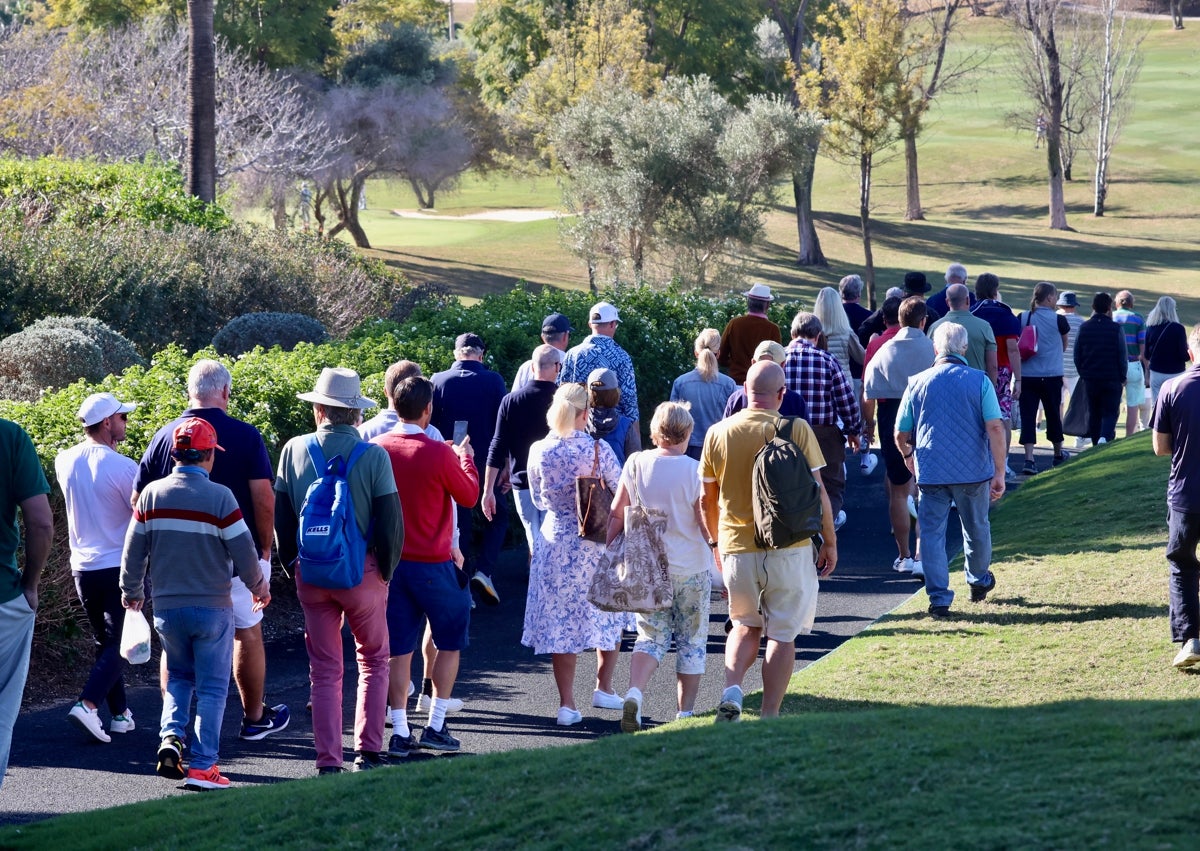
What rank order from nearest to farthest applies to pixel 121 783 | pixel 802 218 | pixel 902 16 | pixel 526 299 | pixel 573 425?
pixel 121 783 < pixel 573 425 < pixel 526 299 < pixel 902 16 < pixel 802 218

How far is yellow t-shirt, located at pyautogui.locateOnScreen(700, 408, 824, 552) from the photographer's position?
672 centimetres

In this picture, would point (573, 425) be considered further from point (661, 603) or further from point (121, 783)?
point (121, 783)

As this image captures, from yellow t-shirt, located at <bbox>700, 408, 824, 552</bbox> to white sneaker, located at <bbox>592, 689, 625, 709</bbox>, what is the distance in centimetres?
145

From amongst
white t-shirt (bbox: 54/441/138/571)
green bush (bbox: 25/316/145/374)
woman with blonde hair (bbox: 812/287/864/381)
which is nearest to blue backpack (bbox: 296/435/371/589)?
white t-shirt (bbox: 54/441/138/571)

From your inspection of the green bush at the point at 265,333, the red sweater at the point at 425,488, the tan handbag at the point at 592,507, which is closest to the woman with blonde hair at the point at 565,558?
the tan handbag at the point at 592,507

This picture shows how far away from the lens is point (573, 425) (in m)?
7.50

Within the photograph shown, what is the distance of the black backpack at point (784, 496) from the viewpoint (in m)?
6.47

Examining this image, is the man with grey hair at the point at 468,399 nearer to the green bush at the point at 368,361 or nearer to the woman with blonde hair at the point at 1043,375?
the green bush at the point at 368,361

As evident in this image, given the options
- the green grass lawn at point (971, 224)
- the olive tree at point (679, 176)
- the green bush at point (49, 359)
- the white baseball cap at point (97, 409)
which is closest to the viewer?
the white baseball cap at point (97, 409)

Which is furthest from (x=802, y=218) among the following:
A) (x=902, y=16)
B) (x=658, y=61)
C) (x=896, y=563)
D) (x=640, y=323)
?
(x=896, y=563)

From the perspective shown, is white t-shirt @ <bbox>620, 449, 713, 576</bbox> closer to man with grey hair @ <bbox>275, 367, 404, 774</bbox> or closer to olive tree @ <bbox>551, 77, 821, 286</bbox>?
man with grey hair @ <bbox>275, 367, 404, 774</bbox>

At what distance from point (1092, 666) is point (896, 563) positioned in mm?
3507

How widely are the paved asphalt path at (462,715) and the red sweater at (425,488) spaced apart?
1.08 meters

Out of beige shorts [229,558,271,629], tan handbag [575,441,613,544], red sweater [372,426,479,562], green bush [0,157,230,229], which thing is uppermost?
green bush [0,157,230,229]
